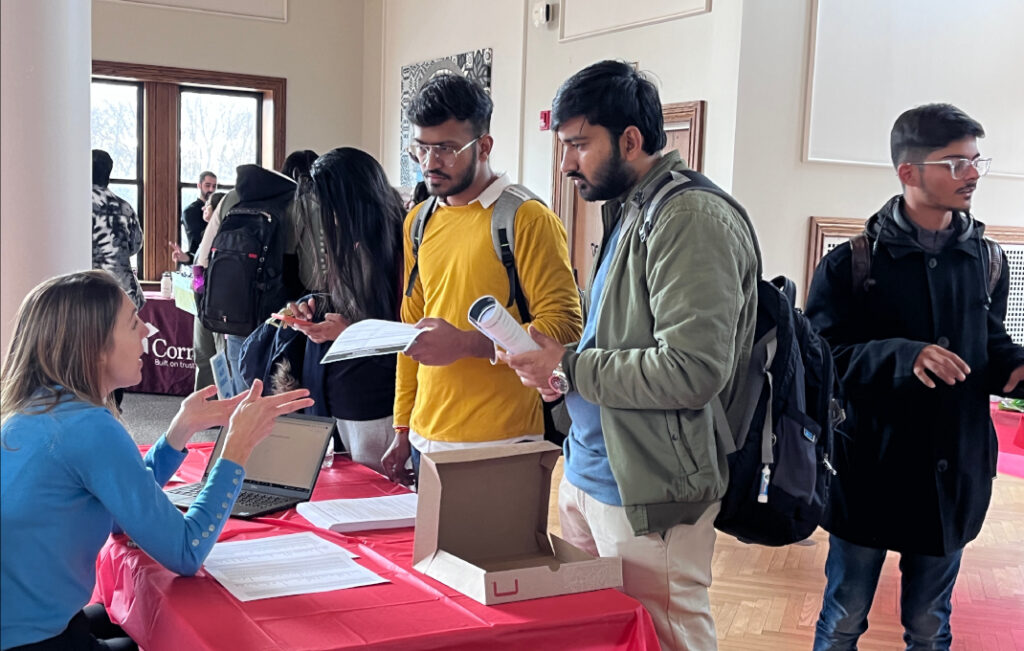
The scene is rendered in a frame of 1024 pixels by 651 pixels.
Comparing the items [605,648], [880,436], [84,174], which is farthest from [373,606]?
[84,174]

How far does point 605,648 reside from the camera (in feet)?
5.43

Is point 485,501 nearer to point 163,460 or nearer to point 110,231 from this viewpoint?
point 163,460

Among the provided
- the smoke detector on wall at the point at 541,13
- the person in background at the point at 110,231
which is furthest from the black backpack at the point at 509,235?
the smoke detector on wall at the point at 541,13

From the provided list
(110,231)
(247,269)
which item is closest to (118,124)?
(110,231)

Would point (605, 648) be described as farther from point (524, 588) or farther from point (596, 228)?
point (596, 228)

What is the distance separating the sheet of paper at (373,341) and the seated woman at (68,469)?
1.92ft

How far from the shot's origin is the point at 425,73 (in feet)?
31.0

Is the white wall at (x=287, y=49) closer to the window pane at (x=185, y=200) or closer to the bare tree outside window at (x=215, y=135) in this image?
the bare tree outside window at (x=215, y=135)

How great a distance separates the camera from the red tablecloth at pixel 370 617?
4.99ft

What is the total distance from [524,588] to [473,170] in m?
1.14

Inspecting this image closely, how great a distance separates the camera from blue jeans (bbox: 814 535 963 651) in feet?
8.19

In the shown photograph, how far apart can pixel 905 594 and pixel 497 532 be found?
49.3 inches

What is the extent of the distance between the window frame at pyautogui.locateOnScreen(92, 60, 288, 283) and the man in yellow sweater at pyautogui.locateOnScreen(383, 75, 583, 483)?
777 cm

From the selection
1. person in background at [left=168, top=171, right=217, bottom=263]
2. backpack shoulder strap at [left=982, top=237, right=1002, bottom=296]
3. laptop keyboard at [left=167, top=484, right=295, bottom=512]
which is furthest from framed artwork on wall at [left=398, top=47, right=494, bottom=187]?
laptop keyboard at [left=167, top=484, right=295, bottom=512]
